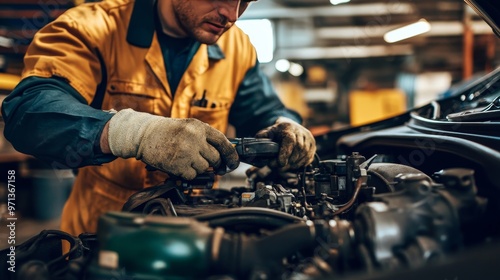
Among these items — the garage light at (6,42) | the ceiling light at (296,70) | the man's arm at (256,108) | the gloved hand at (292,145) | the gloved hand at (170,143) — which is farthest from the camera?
the ceiling light at (296,70)

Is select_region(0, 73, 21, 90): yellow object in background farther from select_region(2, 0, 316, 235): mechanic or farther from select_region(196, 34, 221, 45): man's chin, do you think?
select_region(196, 34, 221, 45): man's chin

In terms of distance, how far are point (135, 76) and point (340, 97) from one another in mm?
8863

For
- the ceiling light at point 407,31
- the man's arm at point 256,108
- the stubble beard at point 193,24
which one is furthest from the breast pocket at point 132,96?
the ceiling light at point 407,31

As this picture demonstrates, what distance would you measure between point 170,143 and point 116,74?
0.75 m

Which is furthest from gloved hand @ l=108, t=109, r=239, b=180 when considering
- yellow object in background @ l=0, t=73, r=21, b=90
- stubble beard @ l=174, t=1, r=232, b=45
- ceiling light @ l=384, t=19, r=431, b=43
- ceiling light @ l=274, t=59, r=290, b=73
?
ceiling light @ l=274, t=59, r=290, b=73

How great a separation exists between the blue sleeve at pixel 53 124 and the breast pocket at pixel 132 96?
0.99ft

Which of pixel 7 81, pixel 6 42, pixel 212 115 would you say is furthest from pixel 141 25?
pixel 6 42

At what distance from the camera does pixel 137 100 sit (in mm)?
1670

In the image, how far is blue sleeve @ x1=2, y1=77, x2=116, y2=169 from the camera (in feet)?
3.84

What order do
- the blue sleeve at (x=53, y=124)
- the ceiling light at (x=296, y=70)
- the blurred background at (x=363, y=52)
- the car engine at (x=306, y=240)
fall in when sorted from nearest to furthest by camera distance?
1. the car engine at (x=306, y=240)
2. the blue sleeve at (x=53, y=124)
3. the blurred background at (x=363, y=52)
4. the ceiling light at (x=296, y=70)

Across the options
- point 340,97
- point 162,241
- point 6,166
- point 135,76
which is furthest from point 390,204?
point 340,97

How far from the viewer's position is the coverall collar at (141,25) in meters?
1.67

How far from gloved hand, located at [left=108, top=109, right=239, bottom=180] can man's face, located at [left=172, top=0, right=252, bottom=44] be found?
593mm

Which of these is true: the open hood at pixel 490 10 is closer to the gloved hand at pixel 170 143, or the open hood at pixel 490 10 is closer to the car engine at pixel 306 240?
the car engine at pixel 306 240
